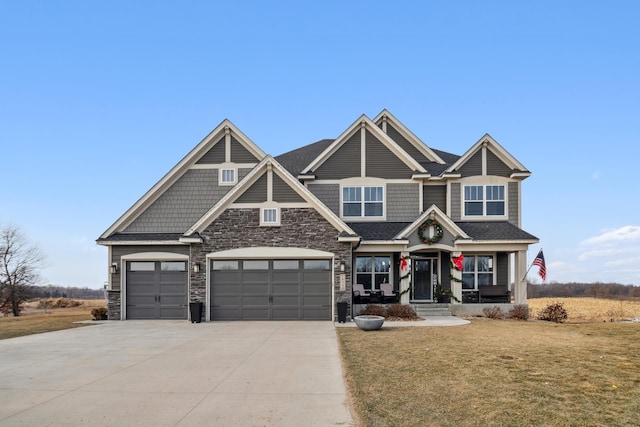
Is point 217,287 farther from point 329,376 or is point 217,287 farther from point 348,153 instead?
point 329,376

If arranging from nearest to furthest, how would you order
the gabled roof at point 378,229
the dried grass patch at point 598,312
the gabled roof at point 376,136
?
the gabled roof at point 378,229
the dried grass patch at point 598,312
the gabled roof at point 376,136

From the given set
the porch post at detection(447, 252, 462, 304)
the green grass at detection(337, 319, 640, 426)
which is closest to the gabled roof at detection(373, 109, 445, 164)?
the porch post at detection(447, 252, 462, 304)

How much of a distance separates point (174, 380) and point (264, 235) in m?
10.2

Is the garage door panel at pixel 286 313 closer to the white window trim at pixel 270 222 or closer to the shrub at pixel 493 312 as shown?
the white window trim at pixel 270 222

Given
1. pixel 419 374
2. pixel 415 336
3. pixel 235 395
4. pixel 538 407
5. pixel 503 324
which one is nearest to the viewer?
pixel 538 407

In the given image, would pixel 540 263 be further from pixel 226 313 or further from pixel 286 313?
pixel 226 313

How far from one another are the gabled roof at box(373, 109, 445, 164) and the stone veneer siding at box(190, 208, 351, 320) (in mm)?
8239

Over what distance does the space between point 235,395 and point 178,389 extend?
1.22m

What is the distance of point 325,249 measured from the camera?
731 inches

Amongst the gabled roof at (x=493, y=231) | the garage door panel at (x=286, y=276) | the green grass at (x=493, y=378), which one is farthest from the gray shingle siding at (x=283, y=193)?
the gabled roof at (x=493, y=231)

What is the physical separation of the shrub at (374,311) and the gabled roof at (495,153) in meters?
7.74

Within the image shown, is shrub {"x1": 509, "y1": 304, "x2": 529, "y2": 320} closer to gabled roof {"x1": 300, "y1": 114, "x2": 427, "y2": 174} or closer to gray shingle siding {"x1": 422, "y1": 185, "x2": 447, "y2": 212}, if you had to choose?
gray shingle siding {"x1": 422, "y1": 185, "x2": 447, "y2": 212}

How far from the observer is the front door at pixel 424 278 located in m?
22.1

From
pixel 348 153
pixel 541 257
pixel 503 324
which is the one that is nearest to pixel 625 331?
pixel 503 324
